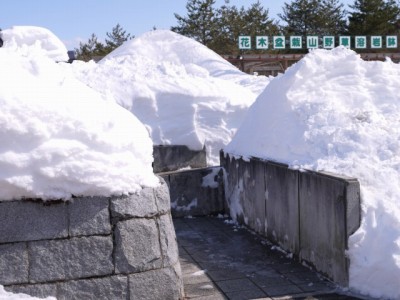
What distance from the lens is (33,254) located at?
3.37m

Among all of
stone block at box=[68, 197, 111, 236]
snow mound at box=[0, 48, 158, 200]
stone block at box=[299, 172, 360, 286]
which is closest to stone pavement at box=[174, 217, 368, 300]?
stone block at box=[299, 172, 360, 286]

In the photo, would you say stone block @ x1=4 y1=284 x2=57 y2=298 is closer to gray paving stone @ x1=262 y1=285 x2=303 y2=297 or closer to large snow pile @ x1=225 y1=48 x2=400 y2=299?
gray paving stone @ x1=262 y1=285 x2=303 y2=297

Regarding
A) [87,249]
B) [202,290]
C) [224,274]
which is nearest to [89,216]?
[87,249]

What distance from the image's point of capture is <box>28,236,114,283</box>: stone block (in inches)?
133

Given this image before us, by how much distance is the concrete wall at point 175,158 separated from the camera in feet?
25.3

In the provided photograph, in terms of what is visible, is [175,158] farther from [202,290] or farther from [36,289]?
[36,289]

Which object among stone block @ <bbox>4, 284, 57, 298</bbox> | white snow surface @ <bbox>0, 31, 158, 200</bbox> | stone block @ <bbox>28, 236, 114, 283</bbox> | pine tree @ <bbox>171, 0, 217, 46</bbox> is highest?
pine tree @ <bbox>171, 0, 217, 46</bbox>

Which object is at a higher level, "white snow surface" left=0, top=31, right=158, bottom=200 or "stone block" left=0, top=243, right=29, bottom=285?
"white snow surface" left=0, top=31, right=158, bottom=200

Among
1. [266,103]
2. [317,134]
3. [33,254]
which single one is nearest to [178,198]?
[266,103]

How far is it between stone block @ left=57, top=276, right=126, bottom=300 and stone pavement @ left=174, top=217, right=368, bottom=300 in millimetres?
667

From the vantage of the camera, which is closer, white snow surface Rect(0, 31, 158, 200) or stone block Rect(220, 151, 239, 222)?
white snow surface Rect(0, 31, 158, 200)

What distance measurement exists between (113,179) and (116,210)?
209mm

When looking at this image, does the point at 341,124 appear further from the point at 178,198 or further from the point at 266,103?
the point at 178,198

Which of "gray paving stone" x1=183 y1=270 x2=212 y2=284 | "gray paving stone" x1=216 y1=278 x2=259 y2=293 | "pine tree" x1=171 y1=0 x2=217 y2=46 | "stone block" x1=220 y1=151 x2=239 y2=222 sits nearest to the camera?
"gray paving stone" x1=216 y1=278 x2=259 y2=293
